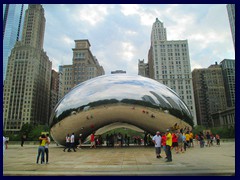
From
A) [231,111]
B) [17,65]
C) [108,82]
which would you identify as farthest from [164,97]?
[17,65]

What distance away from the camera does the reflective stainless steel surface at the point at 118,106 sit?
57.6ft

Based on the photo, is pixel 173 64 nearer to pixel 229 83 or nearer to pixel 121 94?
pixel 229 83

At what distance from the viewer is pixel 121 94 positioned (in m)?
17.6

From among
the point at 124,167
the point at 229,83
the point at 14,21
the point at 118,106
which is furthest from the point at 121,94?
the point at 14,21


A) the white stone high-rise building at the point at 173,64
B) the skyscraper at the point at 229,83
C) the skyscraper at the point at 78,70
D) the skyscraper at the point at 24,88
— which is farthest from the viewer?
the skyscraper at the point at 229,83

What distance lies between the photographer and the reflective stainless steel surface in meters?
17.5

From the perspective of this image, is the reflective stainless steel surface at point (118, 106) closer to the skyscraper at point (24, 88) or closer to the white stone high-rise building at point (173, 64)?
the white stone high-rise building at point (173, 64)

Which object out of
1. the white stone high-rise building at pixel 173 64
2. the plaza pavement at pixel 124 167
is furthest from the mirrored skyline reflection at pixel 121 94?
the white stone high-rise building at pixel 173 64

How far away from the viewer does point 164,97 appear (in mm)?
18250

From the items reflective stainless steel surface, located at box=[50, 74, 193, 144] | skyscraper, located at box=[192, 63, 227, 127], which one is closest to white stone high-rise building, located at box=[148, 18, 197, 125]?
skyscraper, located at box=[192, 63, 227, 127]

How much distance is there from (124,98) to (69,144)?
5647 mm

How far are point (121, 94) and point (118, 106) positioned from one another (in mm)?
998

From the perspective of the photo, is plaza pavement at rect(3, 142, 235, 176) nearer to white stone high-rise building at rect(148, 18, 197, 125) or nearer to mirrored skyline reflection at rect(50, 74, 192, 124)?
mirrored skyline reflection at rect(50, 74, 192, 124)
